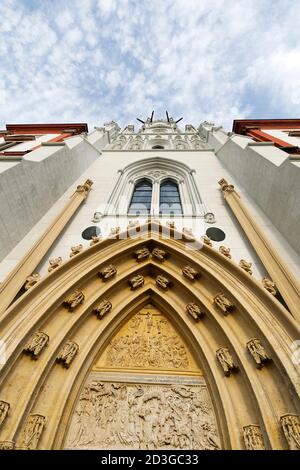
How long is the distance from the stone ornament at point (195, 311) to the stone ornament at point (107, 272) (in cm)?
158

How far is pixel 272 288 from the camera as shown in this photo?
3.81m

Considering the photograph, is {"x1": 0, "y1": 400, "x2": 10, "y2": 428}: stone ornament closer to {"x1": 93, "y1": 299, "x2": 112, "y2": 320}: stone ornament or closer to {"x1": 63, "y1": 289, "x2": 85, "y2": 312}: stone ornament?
{"x1": 63, "y1": 289, "x2": 85, "y2": 312}: stone ornament

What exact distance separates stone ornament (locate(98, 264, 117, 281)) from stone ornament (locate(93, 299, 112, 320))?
1.52ft

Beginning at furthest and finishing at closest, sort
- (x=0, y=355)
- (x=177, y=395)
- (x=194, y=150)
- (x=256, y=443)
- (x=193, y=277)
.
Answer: (x=194, y=150), (x=193, y=277), (x=177, y=395), (x=0, y=355), (x=256, y=443)

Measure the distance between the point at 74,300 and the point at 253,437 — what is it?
311 cm

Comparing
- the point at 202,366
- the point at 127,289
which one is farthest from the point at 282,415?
the point at 127,289

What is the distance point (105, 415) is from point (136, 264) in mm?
2634

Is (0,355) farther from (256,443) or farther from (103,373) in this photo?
(256,443)

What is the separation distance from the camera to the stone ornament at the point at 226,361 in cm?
341

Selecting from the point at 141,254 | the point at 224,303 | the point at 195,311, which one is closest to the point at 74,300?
the point at 141,254

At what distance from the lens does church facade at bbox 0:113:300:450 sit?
9.96 feet

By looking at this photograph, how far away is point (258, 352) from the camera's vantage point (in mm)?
3254

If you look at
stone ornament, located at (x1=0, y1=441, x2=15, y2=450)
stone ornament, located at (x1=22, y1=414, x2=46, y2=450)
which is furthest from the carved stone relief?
stone ornament, located at (x1=0, y1=441, x2=15, y2=450)
